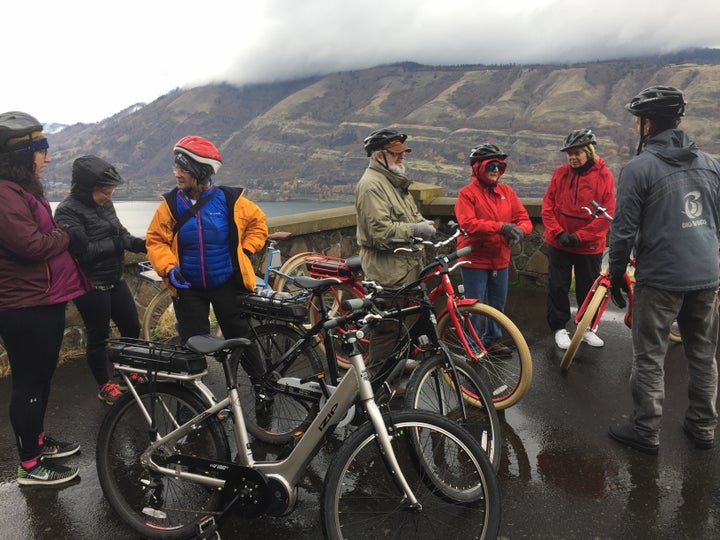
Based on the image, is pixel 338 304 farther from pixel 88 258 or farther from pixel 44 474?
pixel 44 474

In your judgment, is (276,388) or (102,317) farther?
(102,317)

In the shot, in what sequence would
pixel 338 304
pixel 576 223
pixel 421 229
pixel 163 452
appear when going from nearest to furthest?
pixel 163 452
pixel 421 229
pixel 338 304
pixel 576 223

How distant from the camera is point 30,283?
2648 mm

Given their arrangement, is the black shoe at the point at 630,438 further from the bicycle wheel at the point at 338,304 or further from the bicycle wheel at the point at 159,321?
the bicycle wheel at the point at 159,321

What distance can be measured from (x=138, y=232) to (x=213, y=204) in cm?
173

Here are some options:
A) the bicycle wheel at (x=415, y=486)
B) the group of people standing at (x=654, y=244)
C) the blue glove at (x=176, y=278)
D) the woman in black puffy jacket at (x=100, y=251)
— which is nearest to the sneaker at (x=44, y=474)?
the woman in black puffy jacket at (x=100, y=251)

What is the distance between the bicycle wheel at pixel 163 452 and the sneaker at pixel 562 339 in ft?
12.0

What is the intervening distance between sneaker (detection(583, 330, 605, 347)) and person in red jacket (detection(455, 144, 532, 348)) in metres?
1.17

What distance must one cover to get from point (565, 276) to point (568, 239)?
50 cm

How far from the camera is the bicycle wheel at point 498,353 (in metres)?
3.42

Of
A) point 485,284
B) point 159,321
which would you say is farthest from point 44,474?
point 485,284

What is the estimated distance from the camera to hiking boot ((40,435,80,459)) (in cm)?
309

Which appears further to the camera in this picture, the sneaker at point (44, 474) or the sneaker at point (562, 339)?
the sneaker at point (562, 339)

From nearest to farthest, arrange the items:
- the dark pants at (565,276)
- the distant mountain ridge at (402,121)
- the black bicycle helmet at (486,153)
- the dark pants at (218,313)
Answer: the dark pants at (218,313) < the black bicycle helmet at (486,153) < the dark pants at (565,276) < the distant mountain ridge at (402,121)
